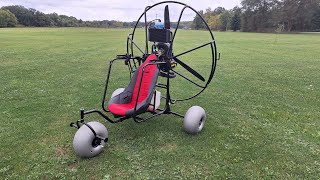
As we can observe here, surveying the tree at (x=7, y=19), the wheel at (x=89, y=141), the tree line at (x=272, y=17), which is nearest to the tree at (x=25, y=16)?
the tree at (x=7, y=19)

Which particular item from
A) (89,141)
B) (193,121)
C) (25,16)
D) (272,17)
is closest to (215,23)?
(272,17)

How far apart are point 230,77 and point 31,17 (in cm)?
9239

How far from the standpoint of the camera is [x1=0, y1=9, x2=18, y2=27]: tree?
257 ft

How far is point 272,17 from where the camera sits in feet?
257

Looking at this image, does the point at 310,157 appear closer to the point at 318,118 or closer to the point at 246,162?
the point at 246,162

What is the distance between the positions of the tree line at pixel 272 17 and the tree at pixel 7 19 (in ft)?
173

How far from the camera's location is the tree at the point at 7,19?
7844 cm

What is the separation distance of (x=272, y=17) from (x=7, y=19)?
74.1 m

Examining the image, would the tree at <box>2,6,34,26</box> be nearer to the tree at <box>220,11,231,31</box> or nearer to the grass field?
the tree at <box>220,11,231,31</box>

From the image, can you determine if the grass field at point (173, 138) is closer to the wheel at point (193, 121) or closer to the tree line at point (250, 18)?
the wheel at point (193, 121)

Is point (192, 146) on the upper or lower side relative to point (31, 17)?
lower

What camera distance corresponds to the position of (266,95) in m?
8.31

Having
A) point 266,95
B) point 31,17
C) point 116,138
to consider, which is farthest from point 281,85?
point 31,17

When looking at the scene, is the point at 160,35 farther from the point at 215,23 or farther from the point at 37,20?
the point at 37,20
